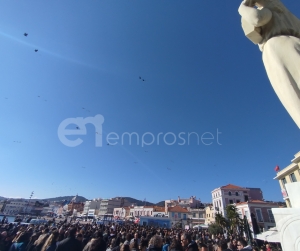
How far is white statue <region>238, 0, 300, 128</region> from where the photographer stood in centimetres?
211

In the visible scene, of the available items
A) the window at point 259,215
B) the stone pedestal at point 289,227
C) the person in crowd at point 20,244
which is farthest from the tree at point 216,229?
the stone pedestal at point 289,227

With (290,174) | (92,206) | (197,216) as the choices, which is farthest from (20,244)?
(92,206)

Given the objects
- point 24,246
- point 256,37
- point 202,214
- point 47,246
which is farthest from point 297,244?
point 202,214

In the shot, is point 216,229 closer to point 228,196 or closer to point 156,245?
point 228,196

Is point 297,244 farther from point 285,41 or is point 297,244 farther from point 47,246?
point 47,246

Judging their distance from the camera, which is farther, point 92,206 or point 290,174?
point 92,206

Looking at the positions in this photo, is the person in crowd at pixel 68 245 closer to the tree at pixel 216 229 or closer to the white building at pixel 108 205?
the tree at pixel 216 229

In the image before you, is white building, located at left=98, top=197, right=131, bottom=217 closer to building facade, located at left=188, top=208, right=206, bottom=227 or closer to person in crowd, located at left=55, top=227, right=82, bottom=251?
building facade, located at left=188, top=208, right=206, bottom=227

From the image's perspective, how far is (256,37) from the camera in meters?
2.71

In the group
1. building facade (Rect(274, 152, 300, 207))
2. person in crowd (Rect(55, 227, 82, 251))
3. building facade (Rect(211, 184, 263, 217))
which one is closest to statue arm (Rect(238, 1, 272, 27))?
person in crowd (Rect(55, 227, 82, 251))

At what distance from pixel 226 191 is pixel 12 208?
13367 cm

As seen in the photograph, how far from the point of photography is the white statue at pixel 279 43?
2105 mm

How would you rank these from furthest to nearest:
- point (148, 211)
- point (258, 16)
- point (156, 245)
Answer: point (148, 211)
point (156, 245)
point (258, 16)

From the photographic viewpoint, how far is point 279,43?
7.63 ft
